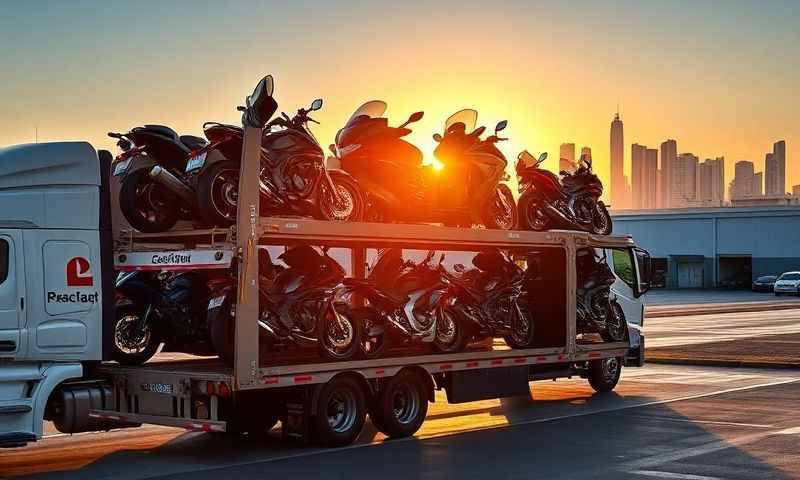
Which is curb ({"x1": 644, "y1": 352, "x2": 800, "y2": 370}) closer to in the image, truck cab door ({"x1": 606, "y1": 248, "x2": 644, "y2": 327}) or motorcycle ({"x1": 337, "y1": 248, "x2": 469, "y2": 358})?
truck cab door ({"x1": 606, "y1": 248, "x2": 644, "y2": 327})

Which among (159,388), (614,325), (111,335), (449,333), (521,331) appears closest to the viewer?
(111,335)

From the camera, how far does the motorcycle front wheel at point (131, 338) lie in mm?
12992

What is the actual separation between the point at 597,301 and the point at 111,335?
8.97m

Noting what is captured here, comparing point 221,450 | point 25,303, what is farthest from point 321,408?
point 25,303

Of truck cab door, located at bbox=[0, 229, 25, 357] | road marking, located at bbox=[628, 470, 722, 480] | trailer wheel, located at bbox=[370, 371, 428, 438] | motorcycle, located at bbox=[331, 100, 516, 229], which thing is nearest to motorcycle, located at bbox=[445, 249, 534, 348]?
motorcycle, located at bbox=[331, 100, 516, 229]

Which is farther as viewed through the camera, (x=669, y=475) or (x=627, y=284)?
(x=627, y=284)

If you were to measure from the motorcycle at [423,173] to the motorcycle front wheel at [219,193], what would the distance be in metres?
2.55

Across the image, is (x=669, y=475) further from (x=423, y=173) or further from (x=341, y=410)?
(x=423, y=173)

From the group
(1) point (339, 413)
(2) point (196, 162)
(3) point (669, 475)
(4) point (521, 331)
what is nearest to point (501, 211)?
(4) point (521, 331)

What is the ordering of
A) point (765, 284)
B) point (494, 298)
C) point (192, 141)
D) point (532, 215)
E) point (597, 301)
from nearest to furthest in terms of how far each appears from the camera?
point (192, 141)
point (494, 298)
point (532, 215)
point (597, 301)
point (765, 284)

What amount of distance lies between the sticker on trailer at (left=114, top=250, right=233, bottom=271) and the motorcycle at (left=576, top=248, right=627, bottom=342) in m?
7.66

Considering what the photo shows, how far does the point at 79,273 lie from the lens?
11.8 meters

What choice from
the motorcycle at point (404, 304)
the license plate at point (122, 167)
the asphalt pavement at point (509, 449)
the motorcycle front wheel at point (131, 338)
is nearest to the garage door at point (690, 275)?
the asphalt pavement at point (509, 449)

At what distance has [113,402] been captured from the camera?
40.7 ft
